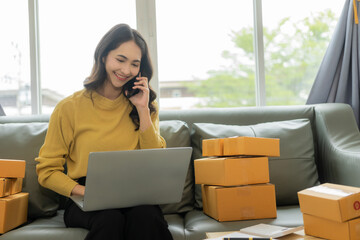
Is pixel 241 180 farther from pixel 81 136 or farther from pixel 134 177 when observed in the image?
pixel 81 136

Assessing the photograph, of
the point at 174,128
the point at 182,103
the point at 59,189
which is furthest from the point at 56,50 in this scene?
the point at 59,189

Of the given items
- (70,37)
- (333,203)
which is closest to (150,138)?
(333,203)

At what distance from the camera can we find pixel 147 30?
8.61 ft

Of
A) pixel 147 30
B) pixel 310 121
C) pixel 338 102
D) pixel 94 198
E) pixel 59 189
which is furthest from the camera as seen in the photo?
pixel 147 30

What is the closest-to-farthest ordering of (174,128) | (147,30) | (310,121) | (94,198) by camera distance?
(94,198) < (174,128) < (310,121) < (147,30)

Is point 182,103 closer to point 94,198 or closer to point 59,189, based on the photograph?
point 59,189

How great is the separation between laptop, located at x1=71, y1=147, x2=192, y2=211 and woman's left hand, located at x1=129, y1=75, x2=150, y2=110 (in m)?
0.49

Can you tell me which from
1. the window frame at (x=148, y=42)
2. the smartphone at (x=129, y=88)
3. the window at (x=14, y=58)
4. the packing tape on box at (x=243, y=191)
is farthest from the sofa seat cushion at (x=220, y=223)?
the window at (x=14, y=58)

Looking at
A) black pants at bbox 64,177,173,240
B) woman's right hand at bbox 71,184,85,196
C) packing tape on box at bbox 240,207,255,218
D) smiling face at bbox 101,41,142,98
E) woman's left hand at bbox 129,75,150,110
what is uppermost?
smiling face at bbox 101,41,142,98

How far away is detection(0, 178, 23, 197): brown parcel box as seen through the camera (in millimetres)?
1513

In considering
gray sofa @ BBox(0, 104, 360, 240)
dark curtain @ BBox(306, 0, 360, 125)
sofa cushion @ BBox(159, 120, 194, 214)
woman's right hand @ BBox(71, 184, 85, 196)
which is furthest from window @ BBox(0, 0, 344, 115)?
woman's right hand @ BBox(71, 184, 85, 196)

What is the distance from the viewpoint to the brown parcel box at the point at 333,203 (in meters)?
1.10

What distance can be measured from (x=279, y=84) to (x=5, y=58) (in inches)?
78.2

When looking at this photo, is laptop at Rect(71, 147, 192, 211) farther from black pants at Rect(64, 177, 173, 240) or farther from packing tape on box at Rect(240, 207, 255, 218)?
packing tape on box at Rect(240, 207, 255, 218)
